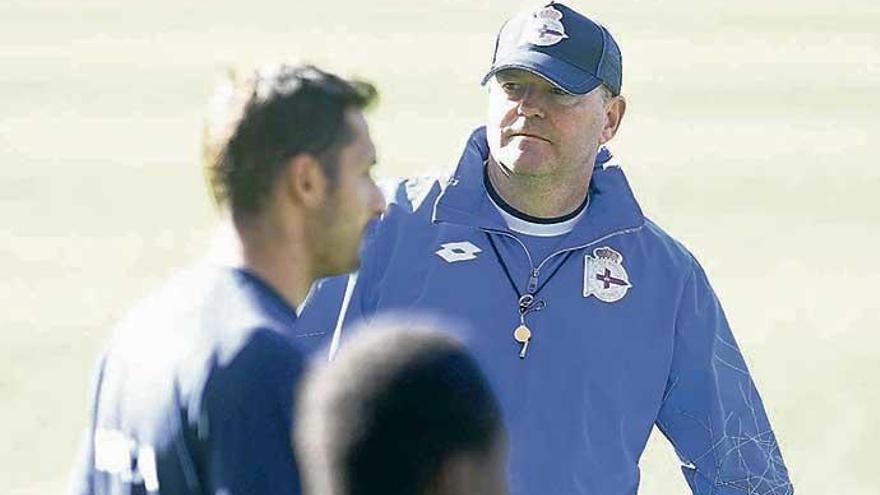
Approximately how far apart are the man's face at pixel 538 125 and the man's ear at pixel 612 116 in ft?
0.20

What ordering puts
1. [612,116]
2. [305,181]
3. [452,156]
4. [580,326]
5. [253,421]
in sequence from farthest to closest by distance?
[452,156], [612,116], [580,326], [305,181], [253,421]

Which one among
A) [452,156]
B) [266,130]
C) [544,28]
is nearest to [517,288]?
[544,28]

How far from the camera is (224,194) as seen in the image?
3104mm

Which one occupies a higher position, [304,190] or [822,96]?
[304,190]

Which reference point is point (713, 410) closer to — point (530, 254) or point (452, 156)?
point (530, 254)

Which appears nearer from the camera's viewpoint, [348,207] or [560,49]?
[348,207]

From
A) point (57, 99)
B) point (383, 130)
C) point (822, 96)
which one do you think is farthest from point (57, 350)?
point (822, 96)

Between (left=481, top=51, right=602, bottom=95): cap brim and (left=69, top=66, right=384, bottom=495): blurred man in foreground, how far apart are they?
155 cm

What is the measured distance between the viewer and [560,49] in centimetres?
477

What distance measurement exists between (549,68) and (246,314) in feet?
6.24

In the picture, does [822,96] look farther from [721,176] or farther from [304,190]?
[304,190]

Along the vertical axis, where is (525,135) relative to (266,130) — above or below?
below

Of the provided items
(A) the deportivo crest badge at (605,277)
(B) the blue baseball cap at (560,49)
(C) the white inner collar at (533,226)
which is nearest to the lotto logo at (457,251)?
(C) the white inner collar at (533,226)

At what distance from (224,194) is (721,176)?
11640mm
